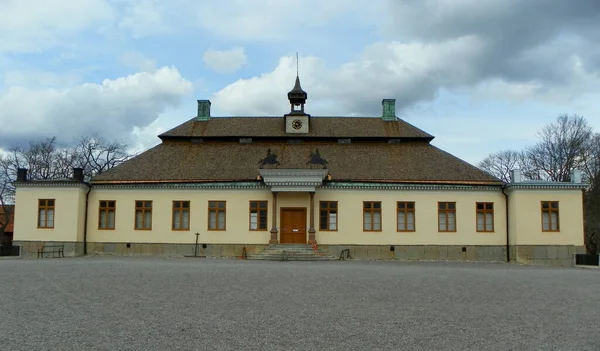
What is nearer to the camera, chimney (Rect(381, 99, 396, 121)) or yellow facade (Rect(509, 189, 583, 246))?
yellow facade (Rect(509, 189, 583, 246))

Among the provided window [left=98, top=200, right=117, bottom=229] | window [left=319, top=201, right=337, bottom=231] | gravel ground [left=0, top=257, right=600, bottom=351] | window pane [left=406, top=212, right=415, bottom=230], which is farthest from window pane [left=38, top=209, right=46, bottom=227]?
window pane [left=406, top=212, right=415, bottom=230]

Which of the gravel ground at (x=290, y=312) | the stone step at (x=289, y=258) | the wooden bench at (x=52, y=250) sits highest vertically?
the wooden bench at (x=52, y=250)

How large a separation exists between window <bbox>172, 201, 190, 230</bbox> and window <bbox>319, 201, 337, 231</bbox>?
7124mm

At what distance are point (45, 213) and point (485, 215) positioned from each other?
2348 cm

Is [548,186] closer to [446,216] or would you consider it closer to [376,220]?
[446,216]

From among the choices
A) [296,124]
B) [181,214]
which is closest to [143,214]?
[181,214]

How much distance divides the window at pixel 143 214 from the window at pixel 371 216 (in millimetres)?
11532

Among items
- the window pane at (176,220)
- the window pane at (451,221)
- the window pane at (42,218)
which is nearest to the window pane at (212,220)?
the window pane at (176,220)

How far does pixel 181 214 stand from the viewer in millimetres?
31453

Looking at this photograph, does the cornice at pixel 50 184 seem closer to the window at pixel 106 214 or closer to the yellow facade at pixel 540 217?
the window at pixel 106 214

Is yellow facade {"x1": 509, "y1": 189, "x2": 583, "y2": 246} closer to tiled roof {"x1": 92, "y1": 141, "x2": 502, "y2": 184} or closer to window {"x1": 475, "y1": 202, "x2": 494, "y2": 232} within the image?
window {"x1": 475, "y1": 202, "x2": 494, "y2": 232}

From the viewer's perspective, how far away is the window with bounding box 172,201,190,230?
1236 inches

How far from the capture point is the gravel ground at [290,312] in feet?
30.0

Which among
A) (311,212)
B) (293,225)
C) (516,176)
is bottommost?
(293,225)
